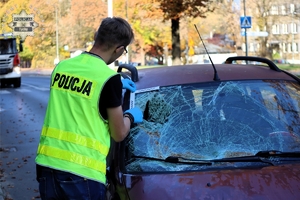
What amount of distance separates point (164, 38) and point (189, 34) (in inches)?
204

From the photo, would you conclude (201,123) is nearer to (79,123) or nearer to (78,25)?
(79,123)

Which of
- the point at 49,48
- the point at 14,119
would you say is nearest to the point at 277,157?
the point at 14,119

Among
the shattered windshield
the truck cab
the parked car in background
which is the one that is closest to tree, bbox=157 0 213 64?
the parked car in background

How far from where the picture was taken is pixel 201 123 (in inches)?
151

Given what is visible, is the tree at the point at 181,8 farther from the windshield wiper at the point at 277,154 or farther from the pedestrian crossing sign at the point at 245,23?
the windshield wiper at the point at 277,154

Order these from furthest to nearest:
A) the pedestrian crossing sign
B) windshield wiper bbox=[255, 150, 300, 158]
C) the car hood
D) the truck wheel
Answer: the truck wheel
the pedestrian crossing sign
windshield wiper bbox=[255, 150, 300, 158]
the car hood

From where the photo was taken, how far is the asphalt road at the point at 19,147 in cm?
743

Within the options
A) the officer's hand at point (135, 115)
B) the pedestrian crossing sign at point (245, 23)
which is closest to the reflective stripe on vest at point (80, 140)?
the officer's hand at point (135, 115)

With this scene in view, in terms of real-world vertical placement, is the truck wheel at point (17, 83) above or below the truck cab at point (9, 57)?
below

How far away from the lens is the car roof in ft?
13.3

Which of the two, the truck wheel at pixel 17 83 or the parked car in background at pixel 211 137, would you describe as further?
the truck wheel at pixel 17 83

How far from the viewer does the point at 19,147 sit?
10.8m

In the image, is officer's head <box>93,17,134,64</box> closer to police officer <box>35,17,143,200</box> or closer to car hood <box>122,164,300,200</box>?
police officer <box>35,17,143,200</box>

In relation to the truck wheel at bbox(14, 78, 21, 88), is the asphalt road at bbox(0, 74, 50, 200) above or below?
below
